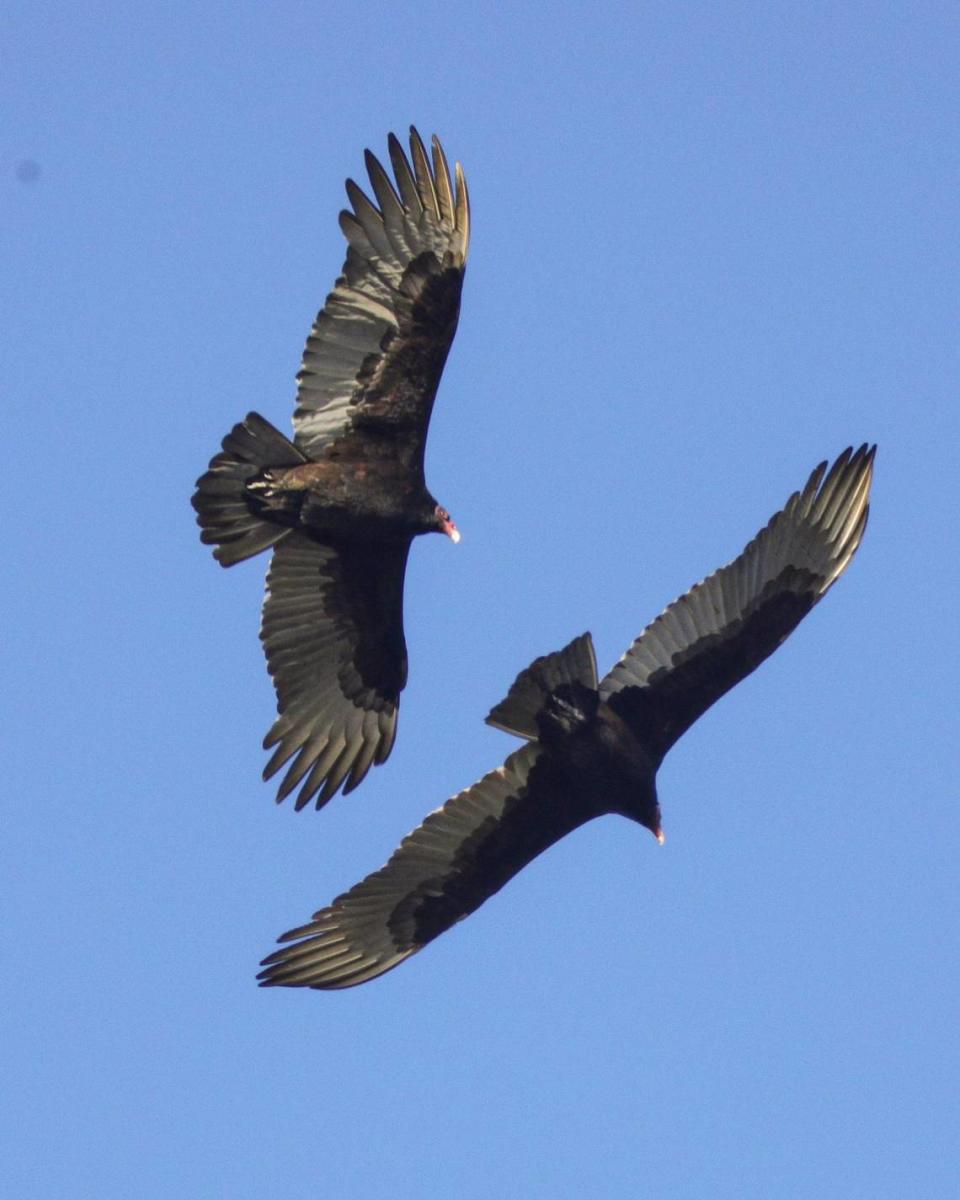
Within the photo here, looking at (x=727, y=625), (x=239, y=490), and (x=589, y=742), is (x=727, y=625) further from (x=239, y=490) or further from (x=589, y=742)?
(x=239, y=490)

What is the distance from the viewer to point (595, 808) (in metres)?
13.4

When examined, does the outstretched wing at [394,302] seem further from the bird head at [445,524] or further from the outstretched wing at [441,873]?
the outstretched wing at [441,873]

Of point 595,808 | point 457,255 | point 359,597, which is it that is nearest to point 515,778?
point 595,808

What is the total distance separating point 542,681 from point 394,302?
6.48ft

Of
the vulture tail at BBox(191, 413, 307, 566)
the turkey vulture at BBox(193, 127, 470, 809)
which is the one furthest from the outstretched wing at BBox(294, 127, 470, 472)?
the vulture tail at BBox(191, 413, 307, 566)

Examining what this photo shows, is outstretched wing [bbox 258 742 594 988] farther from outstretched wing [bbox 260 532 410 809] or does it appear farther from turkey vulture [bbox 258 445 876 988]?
outstretched wing [bbox 260 532 410 809]

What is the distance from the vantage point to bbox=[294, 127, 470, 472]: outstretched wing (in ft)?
42.9

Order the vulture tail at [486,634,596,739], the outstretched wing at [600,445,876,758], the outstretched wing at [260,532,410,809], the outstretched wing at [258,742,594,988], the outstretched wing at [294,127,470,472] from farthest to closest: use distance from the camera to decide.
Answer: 1. the outstretched wing at [260,532,410,809]
2. the outstretched wing at [258,742,594,988]
3. the outstretched wing at [600,445,876,758]
4. the outstretched wing at [294,127,470,472]
5. the vulture tail at [486,634,596,739]

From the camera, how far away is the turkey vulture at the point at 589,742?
43.2 ft

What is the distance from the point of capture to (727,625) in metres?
13.2

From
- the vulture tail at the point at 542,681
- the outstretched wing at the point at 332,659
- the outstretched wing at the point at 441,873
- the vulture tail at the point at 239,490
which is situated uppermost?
the vulture tail at the point at 239,490

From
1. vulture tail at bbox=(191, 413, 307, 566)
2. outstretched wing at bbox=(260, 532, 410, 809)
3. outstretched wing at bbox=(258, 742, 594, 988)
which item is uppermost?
vulture tail at bbox=(191, 413, 307, 566)

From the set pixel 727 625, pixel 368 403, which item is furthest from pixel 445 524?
pixel 727 625

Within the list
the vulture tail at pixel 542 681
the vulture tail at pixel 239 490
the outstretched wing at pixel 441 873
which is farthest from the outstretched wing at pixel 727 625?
the vulture tail at pixel 239 490
